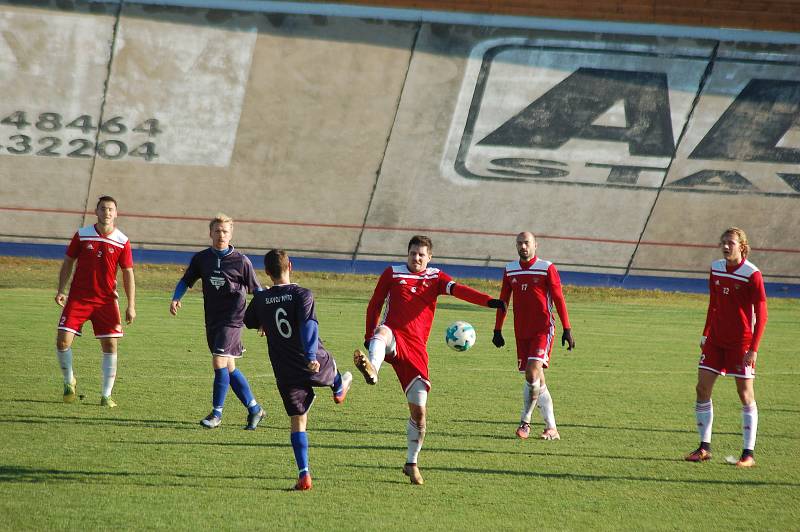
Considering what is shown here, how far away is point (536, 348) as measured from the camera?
11.4 metres

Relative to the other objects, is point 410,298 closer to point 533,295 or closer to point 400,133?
point 533,295

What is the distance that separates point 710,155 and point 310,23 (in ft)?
43.9

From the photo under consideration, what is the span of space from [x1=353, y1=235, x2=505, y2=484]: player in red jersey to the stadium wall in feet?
69.0

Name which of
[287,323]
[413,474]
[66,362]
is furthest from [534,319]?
[66,362]

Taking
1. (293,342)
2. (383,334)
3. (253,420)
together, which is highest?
(383,334)

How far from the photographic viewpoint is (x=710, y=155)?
32.7 metres

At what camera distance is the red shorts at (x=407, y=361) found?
9234mm

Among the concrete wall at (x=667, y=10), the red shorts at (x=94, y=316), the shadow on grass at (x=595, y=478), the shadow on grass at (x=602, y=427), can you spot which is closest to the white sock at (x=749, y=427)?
the shadow on grass at (x=595, y=478)

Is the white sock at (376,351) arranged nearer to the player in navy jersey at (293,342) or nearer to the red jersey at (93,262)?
the player in navy jersey at (293,342)

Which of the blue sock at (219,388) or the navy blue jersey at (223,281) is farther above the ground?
the navy blue jersey at (223,281)

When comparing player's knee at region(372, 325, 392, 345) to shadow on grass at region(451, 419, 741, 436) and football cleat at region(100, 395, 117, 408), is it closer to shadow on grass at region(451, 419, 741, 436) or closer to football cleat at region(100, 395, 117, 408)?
shadow on grass at region(451, 419, 741, 436)

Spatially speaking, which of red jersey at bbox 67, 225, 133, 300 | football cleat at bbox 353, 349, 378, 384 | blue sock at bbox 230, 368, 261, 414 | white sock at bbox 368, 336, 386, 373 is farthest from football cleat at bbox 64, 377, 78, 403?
football cleat at bbox 353, 349, 378, 384

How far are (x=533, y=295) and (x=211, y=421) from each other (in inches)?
151

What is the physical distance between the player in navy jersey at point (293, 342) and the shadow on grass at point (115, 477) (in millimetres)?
485
